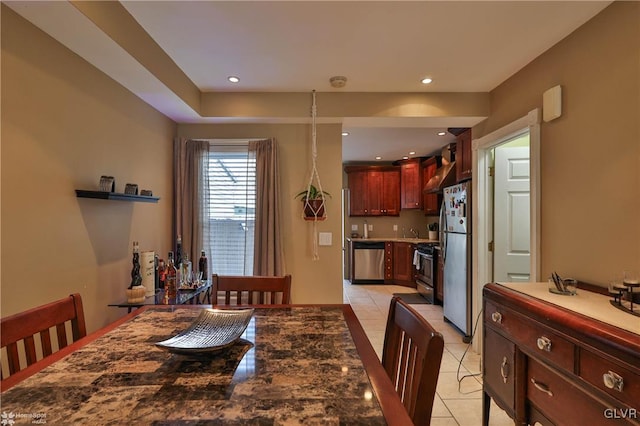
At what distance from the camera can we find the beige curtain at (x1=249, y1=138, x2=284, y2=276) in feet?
9.27

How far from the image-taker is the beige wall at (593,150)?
147 cm

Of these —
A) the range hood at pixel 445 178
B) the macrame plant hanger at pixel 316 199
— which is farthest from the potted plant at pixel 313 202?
the range hood at pixel 445 178

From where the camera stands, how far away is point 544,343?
1373mm

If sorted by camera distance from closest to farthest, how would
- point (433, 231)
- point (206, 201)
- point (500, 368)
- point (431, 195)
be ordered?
1. point (500, 368)
2. point (206, 201)
3. point (431, 195)
4. point (433, 231)

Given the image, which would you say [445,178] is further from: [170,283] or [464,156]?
[170,283]

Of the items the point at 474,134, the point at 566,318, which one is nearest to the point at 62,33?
the point at 566,318

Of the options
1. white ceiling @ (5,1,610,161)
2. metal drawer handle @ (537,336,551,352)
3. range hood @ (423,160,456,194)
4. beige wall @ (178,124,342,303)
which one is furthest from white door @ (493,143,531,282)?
metal drawer handle @ (537,336,551,352)

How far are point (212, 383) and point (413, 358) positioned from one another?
60 cm

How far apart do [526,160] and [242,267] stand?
113 inches

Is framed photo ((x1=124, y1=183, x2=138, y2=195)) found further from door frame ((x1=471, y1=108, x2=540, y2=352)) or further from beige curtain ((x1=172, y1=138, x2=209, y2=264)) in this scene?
door frame ((x1=471, y1=108, x2=540, y2=352))

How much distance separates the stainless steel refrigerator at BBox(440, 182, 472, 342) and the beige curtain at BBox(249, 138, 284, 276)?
6.25 feet

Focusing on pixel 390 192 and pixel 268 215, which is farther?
pixel 390 192

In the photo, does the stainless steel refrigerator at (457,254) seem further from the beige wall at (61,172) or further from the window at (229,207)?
the beige wall at (61,172)

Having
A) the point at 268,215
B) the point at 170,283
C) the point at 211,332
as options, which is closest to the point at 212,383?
the point at 211,332
